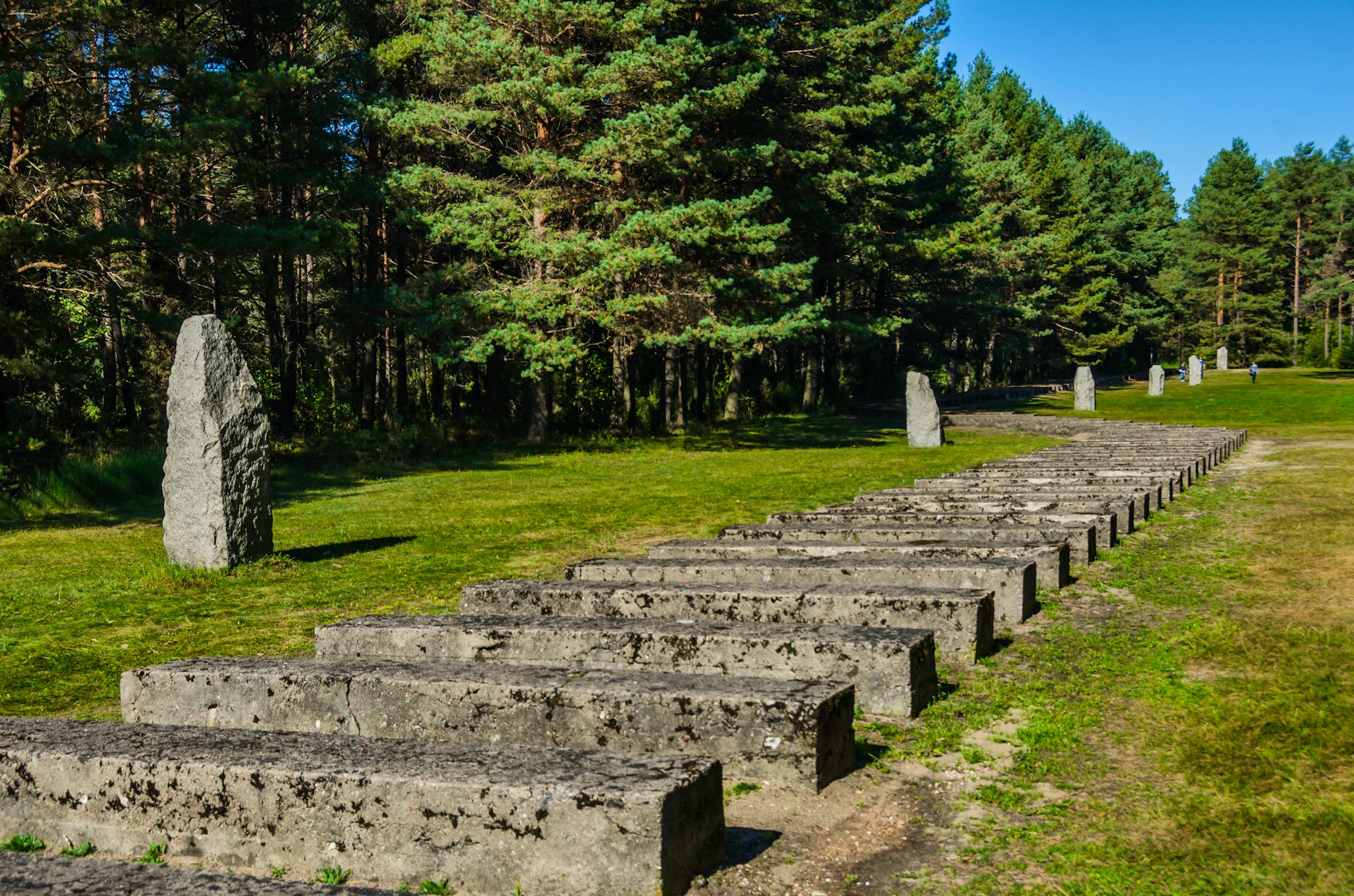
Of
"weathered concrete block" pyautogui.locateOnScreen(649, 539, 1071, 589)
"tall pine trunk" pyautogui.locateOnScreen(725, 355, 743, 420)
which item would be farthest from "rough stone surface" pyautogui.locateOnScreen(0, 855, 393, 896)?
"tall pine trunk" pyautogui.locateOnScreen(725, 355, 743, 420)

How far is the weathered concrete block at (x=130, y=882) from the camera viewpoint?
2754 millimetres

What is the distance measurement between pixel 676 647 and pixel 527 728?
1191 mm

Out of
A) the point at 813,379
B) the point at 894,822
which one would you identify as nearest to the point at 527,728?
the point at 894,822

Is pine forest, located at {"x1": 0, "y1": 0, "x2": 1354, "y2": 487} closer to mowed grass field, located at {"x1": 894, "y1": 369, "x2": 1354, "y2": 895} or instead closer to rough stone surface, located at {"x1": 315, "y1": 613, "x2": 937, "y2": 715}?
rough stone surface, located at {"x1": 315, "y1": 613, "x2": 937, "y2": 715}

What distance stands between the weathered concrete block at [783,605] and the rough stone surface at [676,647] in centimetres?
45

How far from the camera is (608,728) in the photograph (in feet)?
14.1

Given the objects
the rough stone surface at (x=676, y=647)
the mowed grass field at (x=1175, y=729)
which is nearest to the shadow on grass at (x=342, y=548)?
the rough stone surface at (x=676, y=647)

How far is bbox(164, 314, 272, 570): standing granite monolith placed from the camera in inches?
400

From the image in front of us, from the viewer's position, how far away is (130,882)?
2.85m

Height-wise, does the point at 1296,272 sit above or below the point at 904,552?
above

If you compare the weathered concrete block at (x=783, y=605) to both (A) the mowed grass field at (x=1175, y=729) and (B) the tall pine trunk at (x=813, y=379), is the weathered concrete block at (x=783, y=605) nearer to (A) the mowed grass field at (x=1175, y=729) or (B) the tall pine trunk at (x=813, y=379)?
(A) the mowed grass field at (x=1175, y=729)

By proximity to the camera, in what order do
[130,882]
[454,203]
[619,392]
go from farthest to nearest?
1. [619,392]
2. [454,203]
3. [130,882]

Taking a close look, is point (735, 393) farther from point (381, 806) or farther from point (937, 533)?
point (381, 806)

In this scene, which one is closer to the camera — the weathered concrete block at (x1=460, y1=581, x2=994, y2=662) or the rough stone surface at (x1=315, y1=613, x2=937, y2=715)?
the rough stone surface at (x1=315, y1=613, x2=937, y2=715)
